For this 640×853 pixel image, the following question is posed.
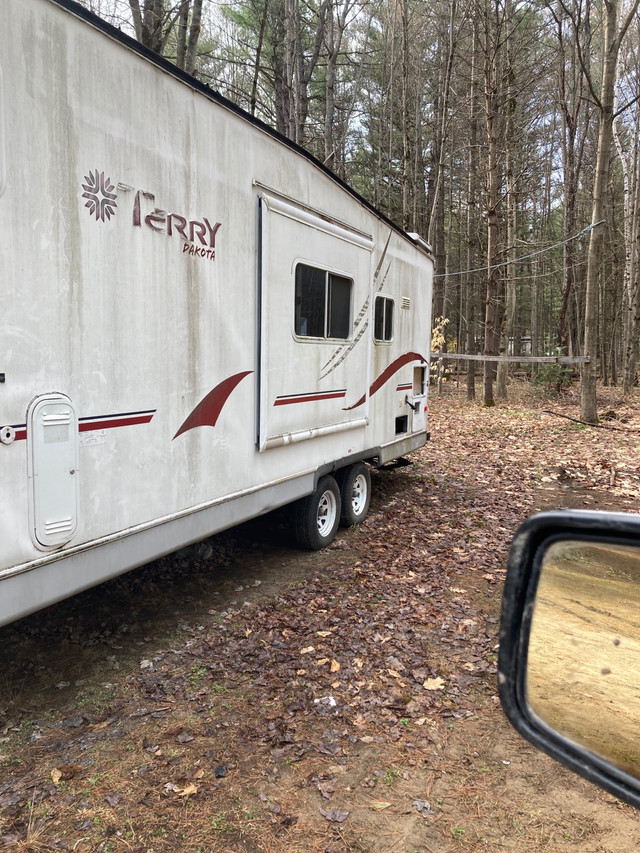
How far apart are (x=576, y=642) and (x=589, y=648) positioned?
0.03m

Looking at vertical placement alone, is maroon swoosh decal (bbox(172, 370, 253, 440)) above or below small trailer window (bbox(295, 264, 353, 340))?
below

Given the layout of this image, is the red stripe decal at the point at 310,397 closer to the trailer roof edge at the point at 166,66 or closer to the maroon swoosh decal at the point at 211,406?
the maroon swoosh decal at the point at 211,406

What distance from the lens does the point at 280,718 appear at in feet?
11.0

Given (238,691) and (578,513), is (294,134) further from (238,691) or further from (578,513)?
(578,513)

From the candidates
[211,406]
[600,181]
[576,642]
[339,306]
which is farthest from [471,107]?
[576,642]

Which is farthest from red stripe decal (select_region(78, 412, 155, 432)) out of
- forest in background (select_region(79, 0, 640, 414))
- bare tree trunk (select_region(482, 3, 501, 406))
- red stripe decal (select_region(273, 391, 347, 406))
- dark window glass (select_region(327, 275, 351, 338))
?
bare tree trunk (select_region(482, 3, 501, 406))

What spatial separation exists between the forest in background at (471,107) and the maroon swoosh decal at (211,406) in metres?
7.31

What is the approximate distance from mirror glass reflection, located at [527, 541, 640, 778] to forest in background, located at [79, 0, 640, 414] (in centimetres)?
1011

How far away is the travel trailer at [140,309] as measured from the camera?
9.68ft

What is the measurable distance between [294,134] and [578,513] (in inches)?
522

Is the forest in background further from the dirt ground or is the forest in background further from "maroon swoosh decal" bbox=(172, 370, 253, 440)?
the dirt ground

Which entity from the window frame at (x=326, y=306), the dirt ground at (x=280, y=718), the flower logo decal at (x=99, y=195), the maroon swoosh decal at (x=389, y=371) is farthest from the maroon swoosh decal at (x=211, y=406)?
the maroon swoosh decal at (x=389, y=371)

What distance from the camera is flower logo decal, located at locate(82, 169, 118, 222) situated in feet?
10.7

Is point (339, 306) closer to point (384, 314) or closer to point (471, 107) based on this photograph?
point (384, 314)
